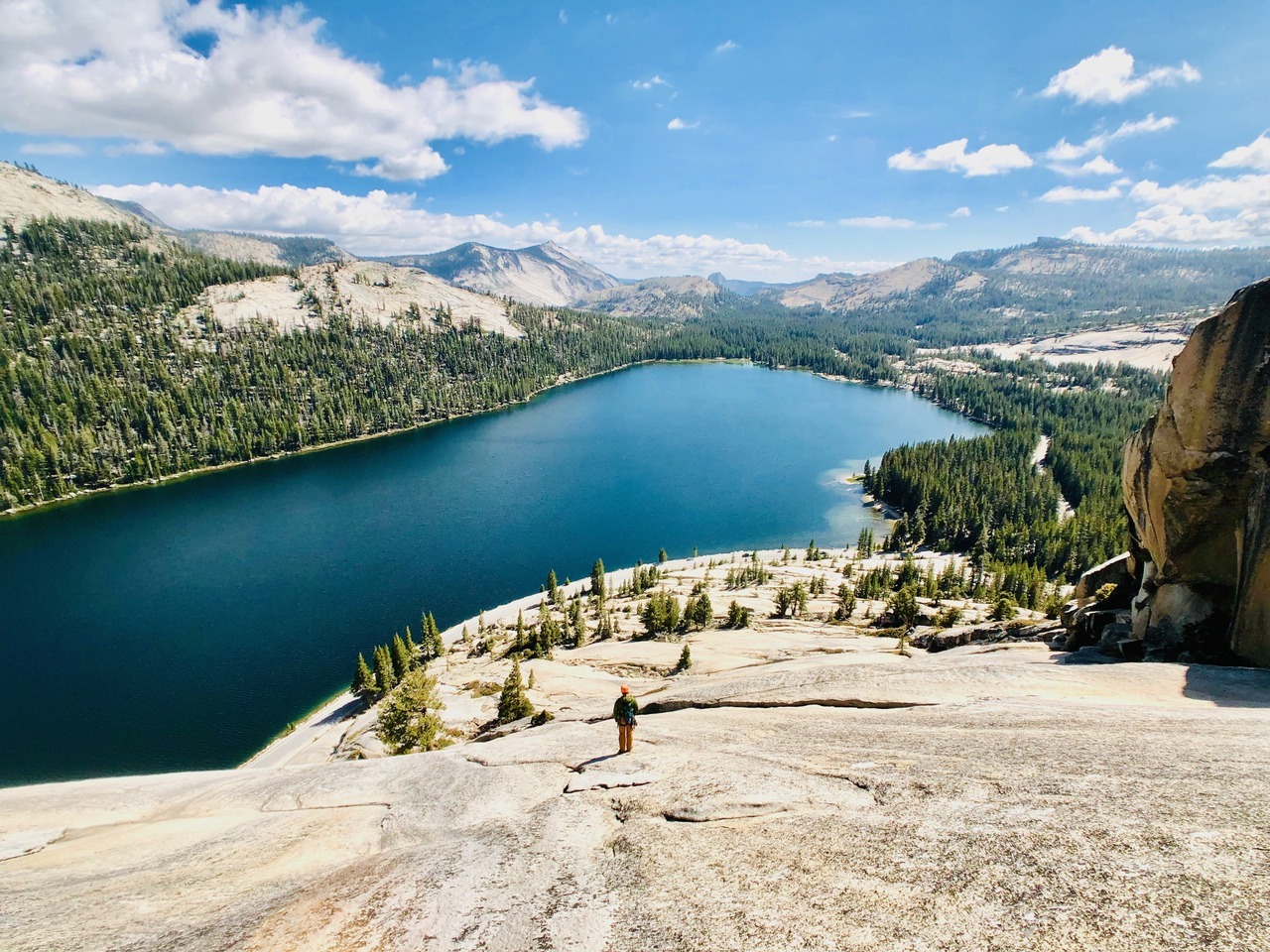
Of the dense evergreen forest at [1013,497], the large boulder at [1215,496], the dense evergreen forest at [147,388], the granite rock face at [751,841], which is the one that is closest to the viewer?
the granite rock face at [751,841]

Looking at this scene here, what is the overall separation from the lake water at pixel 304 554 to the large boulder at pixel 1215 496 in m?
57.1

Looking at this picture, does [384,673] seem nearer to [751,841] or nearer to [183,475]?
[751,841]

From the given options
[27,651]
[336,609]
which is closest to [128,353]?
[27,651]

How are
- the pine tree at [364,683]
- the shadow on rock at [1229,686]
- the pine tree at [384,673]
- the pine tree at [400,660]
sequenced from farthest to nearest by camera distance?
the pine tree at [400,660], the pine tree at [384,673], the pine tree at [364,683], the shadow on rock at [1229,686]

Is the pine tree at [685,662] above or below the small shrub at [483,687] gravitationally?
above

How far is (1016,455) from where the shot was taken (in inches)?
5113

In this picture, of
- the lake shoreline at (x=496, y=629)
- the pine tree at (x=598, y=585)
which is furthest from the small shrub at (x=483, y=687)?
the pine tree at (x=598, y=585)

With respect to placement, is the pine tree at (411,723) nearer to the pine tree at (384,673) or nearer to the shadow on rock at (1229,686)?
the pine tree at (384,673)

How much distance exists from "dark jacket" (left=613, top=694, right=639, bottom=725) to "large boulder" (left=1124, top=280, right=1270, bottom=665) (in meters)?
17.1

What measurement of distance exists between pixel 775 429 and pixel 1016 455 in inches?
2314

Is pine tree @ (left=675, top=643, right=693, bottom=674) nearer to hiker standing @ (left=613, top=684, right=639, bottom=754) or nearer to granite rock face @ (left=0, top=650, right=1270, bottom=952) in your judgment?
granite rock face @ (left=0, top=650, right=1270, bottom=952)

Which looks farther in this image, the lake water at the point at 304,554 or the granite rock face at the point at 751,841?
the lake water at the point at 304,554

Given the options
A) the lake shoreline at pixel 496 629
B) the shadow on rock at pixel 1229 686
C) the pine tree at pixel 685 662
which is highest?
the shadow on rock at pixel 1229 686

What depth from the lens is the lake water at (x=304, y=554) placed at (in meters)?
49.4
